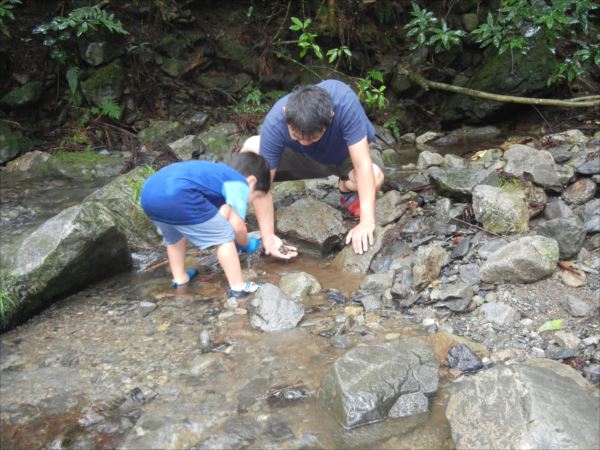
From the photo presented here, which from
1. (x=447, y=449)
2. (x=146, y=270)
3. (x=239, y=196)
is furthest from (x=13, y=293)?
(x=447, y=449)

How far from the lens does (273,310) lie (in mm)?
3078

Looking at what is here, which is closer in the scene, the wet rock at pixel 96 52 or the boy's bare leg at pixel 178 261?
the boy's bare leg at pixel 178 261

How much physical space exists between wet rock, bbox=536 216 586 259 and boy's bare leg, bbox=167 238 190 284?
232 centimetres

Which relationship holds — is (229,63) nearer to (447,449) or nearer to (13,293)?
(13,293)

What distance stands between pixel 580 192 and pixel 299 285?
2209 millimetres

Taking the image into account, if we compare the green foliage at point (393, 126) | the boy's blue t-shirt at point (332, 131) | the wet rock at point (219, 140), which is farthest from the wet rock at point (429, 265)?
the green foliage at point (393, 126)

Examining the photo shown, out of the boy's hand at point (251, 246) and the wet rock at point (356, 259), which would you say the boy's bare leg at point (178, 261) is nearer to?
the boy's hand at point (251, 246)

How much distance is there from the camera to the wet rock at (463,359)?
2.54m

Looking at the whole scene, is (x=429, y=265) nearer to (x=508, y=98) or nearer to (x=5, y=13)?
(x=508, y=98)

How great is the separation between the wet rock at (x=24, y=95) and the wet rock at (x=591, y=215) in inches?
246

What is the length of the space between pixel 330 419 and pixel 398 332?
0.75m

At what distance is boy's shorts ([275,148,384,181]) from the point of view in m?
4.18

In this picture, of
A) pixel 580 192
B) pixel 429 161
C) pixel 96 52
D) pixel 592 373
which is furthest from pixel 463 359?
pixel 96 52

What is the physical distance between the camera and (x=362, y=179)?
365 cm
